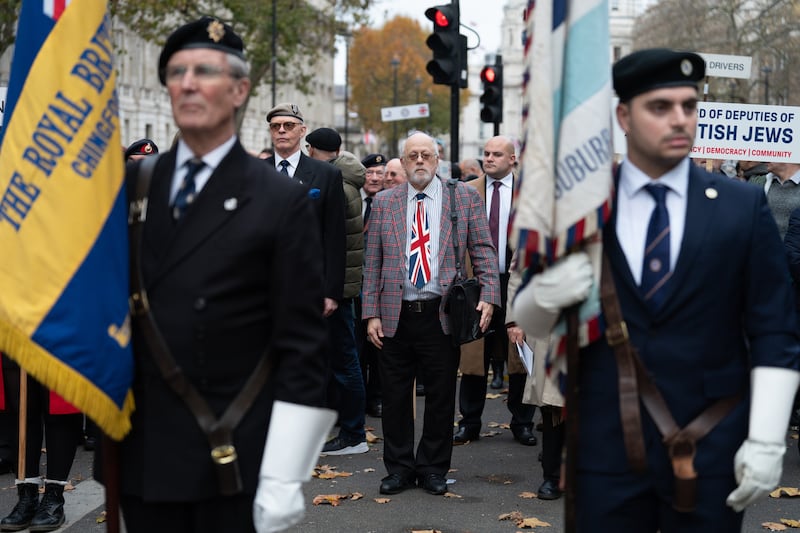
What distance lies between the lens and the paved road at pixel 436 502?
23.1 ft

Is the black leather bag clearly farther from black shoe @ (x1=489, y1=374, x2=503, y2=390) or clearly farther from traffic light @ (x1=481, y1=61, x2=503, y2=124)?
traffic light @ (x1=481, y1=61, x2=503, y2=124)

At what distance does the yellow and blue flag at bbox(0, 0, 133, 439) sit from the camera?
3.52 metres

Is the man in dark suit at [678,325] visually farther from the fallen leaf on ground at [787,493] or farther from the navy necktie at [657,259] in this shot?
the fallen leaf on ground at [787,493]

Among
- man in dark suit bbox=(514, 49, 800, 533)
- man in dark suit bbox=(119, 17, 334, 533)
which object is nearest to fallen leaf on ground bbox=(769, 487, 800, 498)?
man in dark suit bbox=(514, 49, 800, 533)

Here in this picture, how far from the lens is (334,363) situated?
954 centimetres

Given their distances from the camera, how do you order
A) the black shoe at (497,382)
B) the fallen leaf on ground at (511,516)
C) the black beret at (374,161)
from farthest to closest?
1. the black beret at (374,161)
2. the black shoe at (497,382)
3. the fallen leaf on ground at (511,516)

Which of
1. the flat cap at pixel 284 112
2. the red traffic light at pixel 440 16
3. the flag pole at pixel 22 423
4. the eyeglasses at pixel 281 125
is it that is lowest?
the flag pole at pixel 22 423

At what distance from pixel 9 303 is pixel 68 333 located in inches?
8.1

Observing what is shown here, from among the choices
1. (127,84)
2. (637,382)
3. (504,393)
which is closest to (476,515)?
(637,382)

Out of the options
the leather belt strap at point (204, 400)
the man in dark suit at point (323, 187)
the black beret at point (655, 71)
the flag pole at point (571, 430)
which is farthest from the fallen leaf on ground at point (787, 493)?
the leather belt strap at point (204, 400)

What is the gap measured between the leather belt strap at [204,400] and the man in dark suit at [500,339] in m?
6.10

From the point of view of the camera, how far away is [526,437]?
9.63m

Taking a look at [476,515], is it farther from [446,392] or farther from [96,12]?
[96,12]

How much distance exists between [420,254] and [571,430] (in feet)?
13.9
